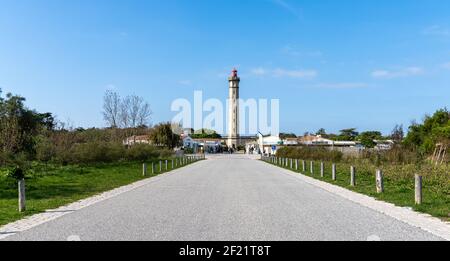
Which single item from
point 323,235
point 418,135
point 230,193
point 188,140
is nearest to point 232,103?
point 188,140

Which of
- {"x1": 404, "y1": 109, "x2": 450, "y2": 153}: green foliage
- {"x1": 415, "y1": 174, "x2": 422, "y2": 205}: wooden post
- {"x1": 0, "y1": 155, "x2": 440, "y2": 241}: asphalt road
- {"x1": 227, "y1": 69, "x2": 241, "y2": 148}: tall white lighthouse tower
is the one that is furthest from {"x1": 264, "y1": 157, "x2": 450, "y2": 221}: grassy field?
{"x1": 227, "y1": 69, "x2": 241, "y2": 148}: tall white lighthouse tower

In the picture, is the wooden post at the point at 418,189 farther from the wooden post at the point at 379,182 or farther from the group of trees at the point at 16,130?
the group of trees at the point at 16,130

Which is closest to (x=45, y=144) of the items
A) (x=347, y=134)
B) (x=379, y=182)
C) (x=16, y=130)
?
(x=16, y=130)

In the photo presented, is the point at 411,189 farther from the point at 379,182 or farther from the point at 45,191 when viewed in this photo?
the point at 45,191

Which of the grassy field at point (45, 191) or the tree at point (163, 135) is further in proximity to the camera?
the tree at point (163, 135)

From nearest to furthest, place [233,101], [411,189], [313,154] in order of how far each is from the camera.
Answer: [411,189] → [313,154] → [233,101]

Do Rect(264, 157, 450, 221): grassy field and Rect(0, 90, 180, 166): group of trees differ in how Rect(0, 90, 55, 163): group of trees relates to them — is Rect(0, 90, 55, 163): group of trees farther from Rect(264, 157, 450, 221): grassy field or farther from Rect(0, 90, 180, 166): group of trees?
Rect(264, 157, 450, 221): grassy field

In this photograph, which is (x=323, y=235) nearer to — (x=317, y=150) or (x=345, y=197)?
(x=345, y=197)

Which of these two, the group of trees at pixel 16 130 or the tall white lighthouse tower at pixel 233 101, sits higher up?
the tall white lighthouse tower at pixel 233 101

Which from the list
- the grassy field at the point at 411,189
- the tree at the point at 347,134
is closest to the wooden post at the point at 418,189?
the grassy field at the point at 411,189

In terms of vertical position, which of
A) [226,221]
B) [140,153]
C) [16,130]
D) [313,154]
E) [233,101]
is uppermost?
[233,101]
